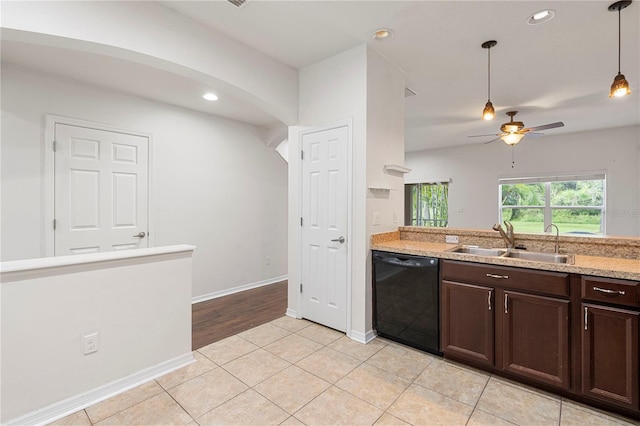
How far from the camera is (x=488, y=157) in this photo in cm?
639

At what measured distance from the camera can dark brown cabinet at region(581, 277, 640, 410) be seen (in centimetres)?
169

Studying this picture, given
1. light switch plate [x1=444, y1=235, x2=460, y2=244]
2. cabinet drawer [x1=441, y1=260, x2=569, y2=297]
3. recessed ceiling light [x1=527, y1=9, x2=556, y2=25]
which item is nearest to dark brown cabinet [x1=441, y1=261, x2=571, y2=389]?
cabinet drawer [x1=441, y1=260, x2=569, y2=297]

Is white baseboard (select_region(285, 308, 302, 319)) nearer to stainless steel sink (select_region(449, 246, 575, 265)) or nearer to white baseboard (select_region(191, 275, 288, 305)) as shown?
white baseboard (select_region(191, 275, 288, 305))

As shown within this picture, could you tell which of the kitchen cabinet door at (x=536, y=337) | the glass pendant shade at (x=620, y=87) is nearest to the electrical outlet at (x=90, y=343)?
the kitchen cabinet door at (x=536, y=337)

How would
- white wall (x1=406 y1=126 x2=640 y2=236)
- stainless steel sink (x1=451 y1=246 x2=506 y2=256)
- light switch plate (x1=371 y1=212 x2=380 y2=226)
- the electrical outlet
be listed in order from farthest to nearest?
white wall (x1=406 y1=126 x2=640 y2=236) → light switch plate (x1=371 y1=212 x2=380 y2=226) → stainless steel sink (x1=451 y1=246 x2=506 y2=256) → the electrical outlet

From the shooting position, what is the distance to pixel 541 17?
2283 mm

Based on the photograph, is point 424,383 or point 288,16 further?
point 288,16

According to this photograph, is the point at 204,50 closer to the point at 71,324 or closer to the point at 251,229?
the point at 71,324

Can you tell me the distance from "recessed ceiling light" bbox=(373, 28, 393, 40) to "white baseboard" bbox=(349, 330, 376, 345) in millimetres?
2699

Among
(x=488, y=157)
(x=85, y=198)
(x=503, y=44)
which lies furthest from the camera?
(x=488, y=157)

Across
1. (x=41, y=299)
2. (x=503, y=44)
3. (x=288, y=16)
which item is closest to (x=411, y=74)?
(x=503, y=44)

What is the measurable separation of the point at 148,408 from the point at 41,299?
3.04ft

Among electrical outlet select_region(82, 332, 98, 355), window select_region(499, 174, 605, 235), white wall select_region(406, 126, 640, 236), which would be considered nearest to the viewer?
electrical outlet select_region(82, 332, 98, 355)

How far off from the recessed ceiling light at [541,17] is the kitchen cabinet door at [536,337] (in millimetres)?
2111
